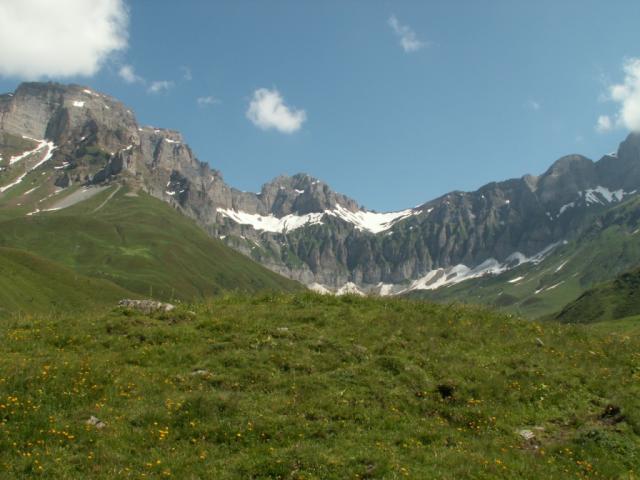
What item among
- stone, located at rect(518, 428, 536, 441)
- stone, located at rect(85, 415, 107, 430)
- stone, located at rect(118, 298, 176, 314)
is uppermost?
stone, located at rect(118, 298, 176, 314)

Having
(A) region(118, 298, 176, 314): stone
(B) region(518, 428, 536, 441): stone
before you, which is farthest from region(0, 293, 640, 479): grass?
(A) region(118, 298, 176, 314): stone

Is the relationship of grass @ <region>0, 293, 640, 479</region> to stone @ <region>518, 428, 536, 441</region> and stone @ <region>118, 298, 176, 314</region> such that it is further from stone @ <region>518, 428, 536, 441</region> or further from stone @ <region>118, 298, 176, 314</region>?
stone @ <region>118, 298, 176, 314</region>

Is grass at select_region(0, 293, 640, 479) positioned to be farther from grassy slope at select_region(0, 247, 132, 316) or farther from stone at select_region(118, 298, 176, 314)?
grassy slope at select_region(0, 247, 132, 316)

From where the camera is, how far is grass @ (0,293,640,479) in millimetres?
14766

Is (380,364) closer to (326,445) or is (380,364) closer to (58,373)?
(326,445)

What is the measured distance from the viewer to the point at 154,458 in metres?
14.7

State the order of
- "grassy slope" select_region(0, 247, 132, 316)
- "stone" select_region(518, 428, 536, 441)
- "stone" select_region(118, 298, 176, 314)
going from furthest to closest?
"grassy slope" select_region(0, 247, 132, 316)
"stone" select_region(118, 298, 176, 314)
"stone" select_region(518, 428, 536, 441)

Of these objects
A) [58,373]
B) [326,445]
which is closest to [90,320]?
[58,373]

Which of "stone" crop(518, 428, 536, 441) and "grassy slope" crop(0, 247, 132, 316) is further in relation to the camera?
"grassy slope" crop(0, 247, 132, 316)

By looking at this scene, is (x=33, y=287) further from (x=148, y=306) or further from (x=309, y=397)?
(x=309, y=397)

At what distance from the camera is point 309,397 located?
61.0ft

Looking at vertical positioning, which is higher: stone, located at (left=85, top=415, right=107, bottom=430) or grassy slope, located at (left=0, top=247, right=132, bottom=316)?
grassy slope, located at (left=0, top=247, right=132, bottom=316)

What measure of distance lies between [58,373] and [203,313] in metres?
9.34

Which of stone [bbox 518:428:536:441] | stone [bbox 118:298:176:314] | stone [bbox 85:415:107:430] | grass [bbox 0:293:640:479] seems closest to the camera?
grass [bbox 0:293:640:479]
